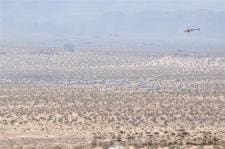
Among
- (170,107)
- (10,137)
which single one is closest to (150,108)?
(170,107)

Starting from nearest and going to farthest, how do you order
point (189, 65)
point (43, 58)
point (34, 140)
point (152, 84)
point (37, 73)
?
point (34, 140)
point (152, 84)
point (37, 73)
point (189, 65)
point (43, 58)

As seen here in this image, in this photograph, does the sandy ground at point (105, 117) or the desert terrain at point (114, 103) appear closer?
the sandy ground at point (105, 117)

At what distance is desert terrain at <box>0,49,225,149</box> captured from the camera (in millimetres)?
39219

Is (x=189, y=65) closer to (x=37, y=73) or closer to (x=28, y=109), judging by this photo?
(x=37, y=73)

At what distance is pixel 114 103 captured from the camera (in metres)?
63.2

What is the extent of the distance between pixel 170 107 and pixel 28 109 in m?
11.3

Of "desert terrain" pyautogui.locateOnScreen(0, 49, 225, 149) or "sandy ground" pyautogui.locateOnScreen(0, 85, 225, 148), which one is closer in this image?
"sandy ground" pyautogui.locateOnScreen(0, 85, 225, 148)

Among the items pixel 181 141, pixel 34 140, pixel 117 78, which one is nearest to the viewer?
pixel 181 141

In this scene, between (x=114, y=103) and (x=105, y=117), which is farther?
(x=114, y=103)

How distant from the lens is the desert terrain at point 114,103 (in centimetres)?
3922

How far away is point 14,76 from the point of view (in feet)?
324

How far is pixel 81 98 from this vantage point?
2665 inches

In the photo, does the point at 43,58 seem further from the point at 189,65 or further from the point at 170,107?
the point at 170,107

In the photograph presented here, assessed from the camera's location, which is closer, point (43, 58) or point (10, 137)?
point (10, 137)
